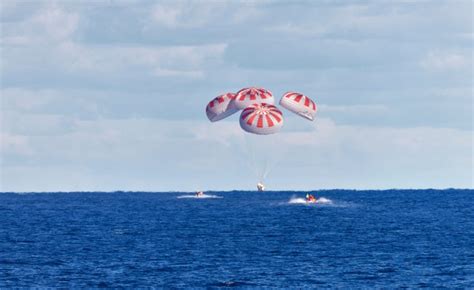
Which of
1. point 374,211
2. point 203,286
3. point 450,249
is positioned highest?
point 374,211

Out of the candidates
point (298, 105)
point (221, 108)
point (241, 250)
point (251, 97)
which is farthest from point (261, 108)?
point (241, 250)

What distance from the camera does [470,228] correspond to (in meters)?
138

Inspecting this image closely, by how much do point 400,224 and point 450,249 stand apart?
37255 millimetres

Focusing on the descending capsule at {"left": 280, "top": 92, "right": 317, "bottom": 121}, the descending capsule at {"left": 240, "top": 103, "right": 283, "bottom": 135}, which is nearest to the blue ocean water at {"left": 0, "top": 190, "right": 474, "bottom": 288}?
the descending capsule at {"left": 240, "top": 103, "right": 283, "bottom": 135}

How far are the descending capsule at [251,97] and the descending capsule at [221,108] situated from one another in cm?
259

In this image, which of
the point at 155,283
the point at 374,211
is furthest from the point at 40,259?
the point at 374,211

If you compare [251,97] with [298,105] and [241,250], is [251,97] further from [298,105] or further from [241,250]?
[241,250]

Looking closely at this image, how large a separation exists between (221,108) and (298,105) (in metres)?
10.9

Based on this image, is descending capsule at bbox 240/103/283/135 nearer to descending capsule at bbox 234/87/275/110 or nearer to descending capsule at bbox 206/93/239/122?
descending capsule at bbox 234/87/275/110

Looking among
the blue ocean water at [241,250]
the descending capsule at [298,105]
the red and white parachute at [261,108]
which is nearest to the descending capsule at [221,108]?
the red and white parachute at [261,108]

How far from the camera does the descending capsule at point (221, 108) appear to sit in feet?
479

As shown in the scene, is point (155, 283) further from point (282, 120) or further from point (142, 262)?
point (282, 120)

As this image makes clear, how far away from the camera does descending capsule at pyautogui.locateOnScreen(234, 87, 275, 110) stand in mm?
142000

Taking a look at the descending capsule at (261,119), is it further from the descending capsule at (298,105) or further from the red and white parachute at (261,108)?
the descending capsule at (298,105)
